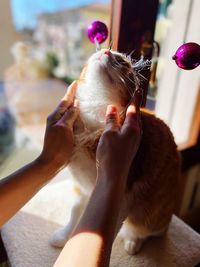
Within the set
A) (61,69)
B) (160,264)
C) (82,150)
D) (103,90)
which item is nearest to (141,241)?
(160,264)

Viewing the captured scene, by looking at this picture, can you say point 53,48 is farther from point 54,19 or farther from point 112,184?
point 112,184

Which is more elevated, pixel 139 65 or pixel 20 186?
pixel 139 65

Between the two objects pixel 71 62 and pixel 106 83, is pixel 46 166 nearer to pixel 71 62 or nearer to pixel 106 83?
pixel 106 83

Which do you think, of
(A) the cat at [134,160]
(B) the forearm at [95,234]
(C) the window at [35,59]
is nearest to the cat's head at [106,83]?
(A) the cat at [134,160]

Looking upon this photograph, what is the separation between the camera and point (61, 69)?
79.1 inches

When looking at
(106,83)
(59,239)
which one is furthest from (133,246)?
(106,83)

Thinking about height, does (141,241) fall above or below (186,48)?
below

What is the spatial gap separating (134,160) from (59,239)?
1.10 feet

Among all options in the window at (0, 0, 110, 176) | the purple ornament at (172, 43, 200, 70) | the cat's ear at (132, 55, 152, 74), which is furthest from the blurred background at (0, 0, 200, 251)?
the purple ornament at (172, 43, 200, 70)

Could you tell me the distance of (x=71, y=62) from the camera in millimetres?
1995

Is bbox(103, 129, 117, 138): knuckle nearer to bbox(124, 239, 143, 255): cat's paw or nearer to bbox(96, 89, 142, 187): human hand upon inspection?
bbox(96, 89, 142, 187): human hand

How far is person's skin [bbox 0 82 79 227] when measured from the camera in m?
0.51

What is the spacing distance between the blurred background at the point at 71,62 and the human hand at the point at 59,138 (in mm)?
291

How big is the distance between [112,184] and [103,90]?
25 centimetres
